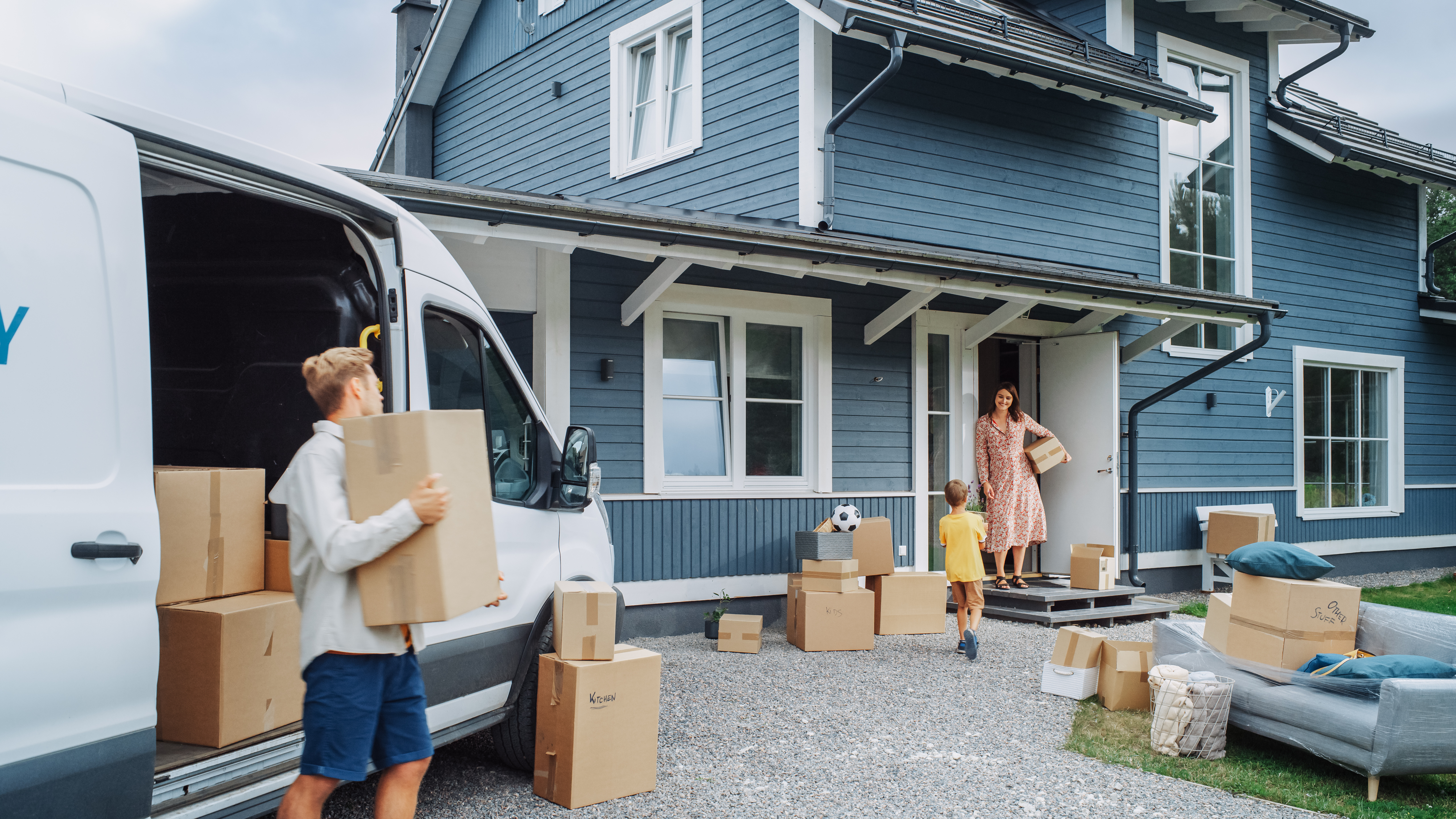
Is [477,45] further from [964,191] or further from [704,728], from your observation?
[704,728]

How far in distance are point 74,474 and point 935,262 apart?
6180mm

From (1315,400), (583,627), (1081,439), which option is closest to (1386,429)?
(1315,400)

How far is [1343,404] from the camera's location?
1274 centimetres

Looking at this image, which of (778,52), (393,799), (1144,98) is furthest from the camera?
(1144,98)

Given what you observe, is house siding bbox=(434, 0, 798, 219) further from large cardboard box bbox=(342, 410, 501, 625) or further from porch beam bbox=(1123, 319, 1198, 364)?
large cardboard box bbox=(342, 410, 501, 625)

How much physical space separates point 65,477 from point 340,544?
60 centimetres

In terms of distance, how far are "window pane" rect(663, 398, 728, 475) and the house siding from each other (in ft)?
6.22

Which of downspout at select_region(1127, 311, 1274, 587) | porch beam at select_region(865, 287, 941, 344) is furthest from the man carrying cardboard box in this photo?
downspout at select_region(1127, 311, 1274, 587)

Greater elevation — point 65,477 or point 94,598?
point 65,477

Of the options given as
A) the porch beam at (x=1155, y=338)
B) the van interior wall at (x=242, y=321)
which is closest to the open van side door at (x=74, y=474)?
the van interior wall at (x=242, y=321)

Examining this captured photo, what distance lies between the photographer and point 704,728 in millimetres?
5102

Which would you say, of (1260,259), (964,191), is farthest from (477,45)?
(1260,259)

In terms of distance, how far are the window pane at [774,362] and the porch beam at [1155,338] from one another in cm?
377

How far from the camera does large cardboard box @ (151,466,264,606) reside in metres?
2.97
